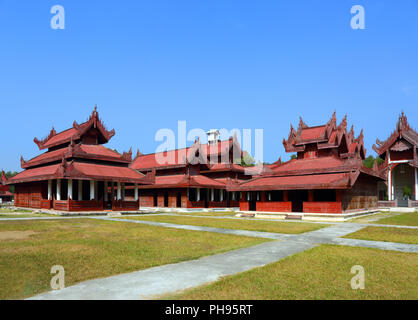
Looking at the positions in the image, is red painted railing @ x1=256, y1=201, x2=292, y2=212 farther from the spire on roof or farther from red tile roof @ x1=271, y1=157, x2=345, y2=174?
the spire on roof

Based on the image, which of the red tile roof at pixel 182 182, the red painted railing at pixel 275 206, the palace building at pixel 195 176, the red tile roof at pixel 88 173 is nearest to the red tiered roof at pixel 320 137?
the red painted railing at pixel 275 206

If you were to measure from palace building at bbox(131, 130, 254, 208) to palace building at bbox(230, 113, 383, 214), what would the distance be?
6.40 m

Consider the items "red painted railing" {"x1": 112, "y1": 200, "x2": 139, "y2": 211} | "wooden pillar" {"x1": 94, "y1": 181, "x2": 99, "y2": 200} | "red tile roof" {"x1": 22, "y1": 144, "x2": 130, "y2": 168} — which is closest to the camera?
"red tile roof" {"x1": 22, "y1": 144, "x2": 130, "y2": 168}

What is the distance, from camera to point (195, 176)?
39562 mm

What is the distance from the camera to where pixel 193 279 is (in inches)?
256

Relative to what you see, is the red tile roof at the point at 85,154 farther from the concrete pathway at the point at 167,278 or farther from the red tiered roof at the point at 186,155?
the concrete pathway at the point at 167,278

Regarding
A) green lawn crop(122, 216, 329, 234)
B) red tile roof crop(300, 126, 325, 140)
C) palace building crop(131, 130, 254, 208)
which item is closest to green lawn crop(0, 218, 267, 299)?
green lawn crop(122, 216, 329, 234)

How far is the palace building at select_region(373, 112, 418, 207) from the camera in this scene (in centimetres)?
4072

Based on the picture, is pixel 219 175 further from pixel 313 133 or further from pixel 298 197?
pixel 313 133

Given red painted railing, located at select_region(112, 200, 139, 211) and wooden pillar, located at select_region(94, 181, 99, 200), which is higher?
wooden pillar, located at select_region(94, 181, 99, 200)

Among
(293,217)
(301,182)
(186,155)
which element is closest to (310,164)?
(301,182)

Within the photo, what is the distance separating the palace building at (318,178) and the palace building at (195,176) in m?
6.40
